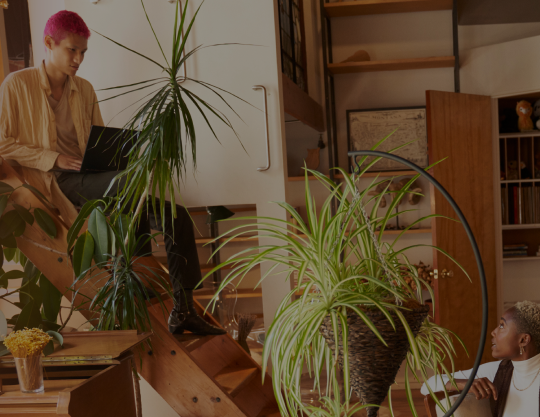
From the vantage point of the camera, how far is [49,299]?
256cm

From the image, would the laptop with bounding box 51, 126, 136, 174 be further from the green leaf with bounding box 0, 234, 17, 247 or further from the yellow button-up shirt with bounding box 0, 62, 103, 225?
the green leaf with bounding box 0, 234, 17, 247

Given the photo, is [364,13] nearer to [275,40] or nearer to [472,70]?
[472,70]

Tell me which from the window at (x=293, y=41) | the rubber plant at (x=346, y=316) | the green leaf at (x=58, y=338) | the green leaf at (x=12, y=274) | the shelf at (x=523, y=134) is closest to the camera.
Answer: the rubber plant at (x=346, y=316)

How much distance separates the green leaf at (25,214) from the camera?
2.29 metres

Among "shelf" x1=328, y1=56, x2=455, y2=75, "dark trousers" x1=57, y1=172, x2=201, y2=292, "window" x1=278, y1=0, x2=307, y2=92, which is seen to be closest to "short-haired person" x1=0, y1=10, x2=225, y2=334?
"dark trousers" x1=57, y1=172, x2=201, y2=292

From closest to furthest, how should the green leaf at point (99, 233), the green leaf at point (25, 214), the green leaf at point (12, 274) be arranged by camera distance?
the green leaf at point (99, 233)
the green leaf at point (25, 214)
the green leaf at point (12, 274)

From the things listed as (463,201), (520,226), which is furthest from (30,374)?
(520,226)

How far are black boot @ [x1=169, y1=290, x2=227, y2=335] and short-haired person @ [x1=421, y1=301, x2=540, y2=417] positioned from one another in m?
1.17

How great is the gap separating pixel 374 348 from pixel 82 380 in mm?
1313

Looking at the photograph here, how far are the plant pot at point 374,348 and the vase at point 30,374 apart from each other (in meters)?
1.27

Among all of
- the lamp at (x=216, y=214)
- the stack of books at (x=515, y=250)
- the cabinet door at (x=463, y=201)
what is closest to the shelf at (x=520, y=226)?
the stack of books at (x=515, y=250)

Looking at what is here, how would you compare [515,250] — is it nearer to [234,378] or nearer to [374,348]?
[234,378]

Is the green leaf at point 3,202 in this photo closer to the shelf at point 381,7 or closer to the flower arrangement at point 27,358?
the flower arrangement at point 27,358

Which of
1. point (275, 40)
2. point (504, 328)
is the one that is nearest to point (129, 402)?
point (504, 328)
